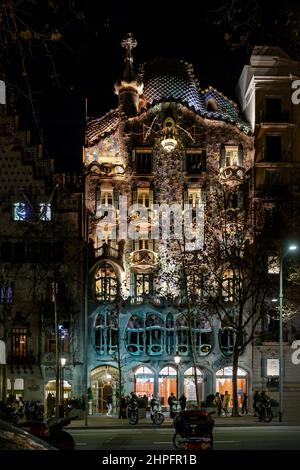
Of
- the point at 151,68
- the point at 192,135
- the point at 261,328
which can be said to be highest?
the point at 151,68

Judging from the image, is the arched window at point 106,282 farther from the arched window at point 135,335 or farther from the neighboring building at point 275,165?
the neighboring building at point 275,165

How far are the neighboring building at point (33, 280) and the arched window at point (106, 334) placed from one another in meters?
1.49

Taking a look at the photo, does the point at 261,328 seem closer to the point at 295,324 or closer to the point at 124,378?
the point at 295,324

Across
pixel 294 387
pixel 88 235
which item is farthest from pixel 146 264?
pixel 294 387

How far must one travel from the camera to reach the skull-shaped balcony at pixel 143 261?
58.2m

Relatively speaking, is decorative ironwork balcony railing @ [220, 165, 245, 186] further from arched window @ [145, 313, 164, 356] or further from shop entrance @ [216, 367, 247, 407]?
shop entrance @ [216, 367, 247, 407]

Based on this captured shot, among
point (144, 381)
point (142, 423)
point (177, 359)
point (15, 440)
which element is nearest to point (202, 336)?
point (144, 381)

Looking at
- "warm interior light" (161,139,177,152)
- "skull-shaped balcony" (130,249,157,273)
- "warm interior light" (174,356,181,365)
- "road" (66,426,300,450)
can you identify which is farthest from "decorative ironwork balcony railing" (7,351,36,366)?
"road" (66,426,300,450)

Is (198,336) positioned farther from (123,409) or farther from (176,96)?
(176,96)

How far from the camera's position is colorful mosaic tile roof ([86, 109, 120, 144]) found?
5997 centimetres

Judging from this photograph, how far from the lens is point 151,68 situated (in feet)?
202

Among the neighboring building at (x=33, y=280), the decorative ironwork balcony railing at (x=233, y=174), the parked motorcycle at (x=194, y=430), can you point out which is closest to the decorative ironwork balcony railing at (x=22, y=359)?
the neighboring building at (x=33, y=280)
